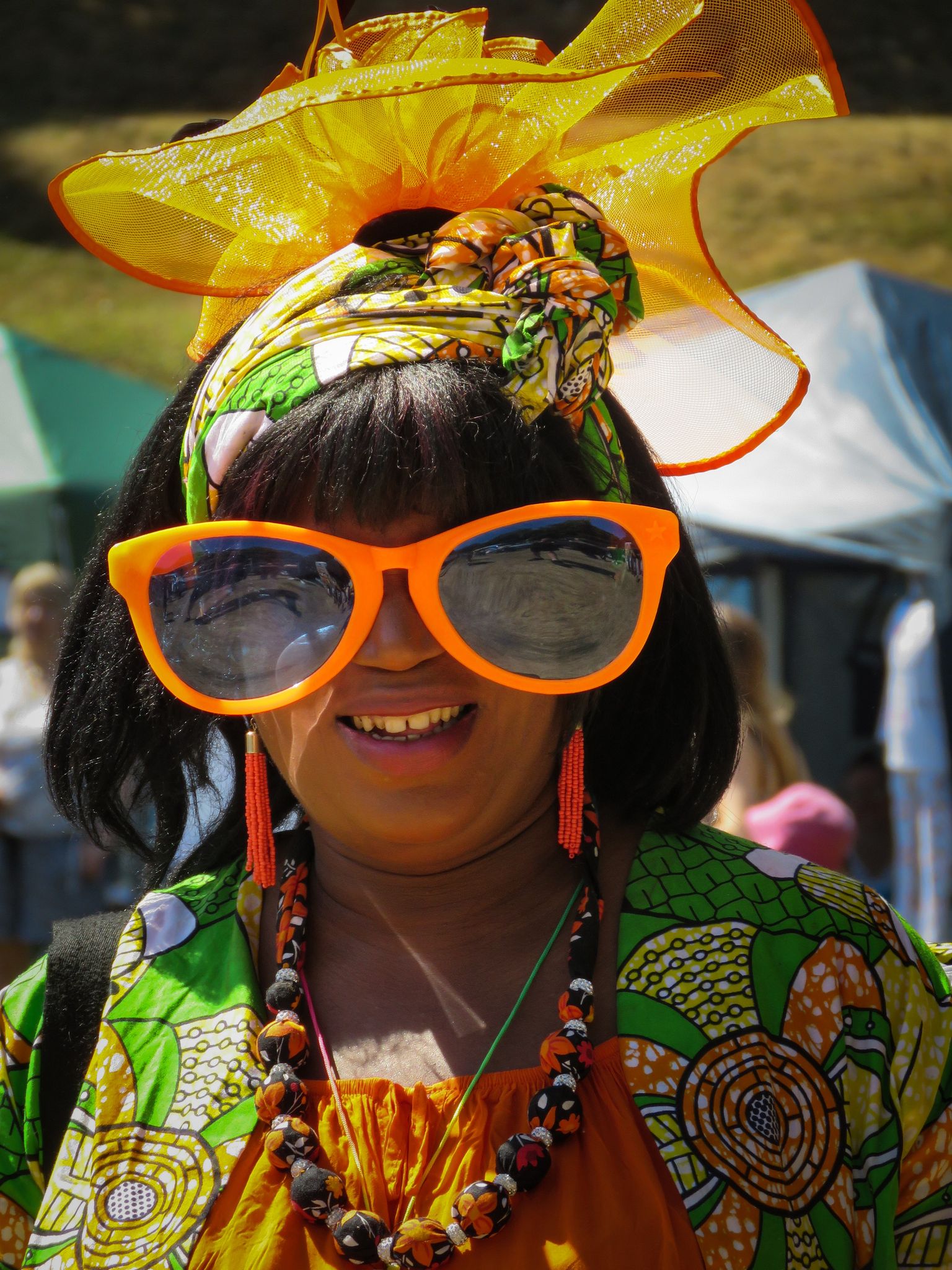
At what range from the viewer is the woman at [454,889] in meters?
1.39

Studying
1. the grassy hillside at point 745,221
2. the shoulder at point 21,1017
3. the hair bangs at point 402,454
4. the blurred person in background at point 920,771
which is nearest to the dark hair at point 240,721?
the hair bangs at point 402,454

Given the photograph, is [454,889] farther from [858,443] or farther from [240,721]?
[858,443]

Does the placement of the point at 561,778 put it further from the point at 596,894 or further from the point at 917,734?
the point at 917,734

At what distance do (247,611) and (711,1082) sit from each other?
2.29ft

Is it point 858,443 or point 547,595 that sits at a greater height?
point 547,595

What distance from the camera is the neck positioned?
1600 millimetres

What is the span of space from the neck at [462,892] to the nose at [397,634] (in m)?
0.27

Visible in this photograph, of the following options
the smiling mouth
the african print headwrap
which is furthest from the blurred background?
the smiling mouth

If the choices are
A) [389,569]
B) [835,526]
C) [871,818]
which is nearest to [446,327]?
[389,569]

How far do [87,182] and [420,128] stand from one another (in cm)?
45

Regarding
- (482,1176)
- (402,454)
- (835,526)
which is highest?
(402,454)

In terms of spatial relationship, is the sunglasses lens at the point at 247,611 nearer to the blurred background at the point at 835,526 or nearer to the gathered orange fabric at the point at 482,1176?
the gathered orange fabric at the point at 482,1176

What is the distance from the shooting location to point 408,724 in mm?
1450

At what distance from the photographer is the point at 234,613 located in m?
1.49
